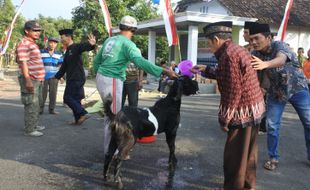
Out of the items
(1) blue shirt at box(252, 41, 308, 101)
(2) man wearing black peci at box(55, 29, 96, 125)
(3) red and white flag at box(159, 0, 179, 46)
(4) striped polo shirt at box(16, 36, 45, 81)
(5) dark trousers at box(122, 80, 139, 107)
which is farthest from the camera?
(2) man wearing black peci at box(55, 29, 96, 125)

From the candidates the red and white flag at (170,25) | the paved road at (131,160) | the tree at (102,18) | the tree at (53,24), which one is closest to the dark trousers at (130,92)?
the paved road at (131,160)

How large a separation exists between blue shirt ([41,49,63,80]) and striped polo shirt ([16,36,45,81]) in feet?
7.10

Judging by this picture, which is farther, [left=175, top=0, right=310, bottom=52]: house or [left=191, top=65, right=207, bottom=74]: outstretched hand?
[left=175, top=0, right=310, bottom=52]: house

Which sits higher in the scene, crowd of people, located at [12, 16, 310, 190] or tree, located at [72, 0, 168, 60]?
tree, located at [72, 0, 168, 60]

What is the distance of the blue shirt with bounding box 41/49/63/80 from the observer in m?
8.80

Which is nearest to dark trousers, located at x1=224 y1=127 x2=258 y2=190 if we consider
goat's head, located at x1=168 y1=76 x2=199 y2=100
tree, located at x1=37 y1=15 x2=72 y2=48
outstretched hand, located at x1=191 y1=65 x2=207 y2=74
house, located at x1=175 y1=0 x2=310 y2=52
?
outstretched hand, located at x1=191 y1=65 x2=207 y2=74

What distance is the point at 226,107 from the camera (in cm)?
376

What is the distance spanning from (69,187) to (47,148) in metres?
1.88

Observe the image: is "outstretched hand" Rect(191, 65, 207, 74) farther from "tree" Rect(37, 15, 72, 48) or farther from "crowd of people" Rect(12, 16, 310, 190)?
"tree" Rect(37, 15, 72, 48)

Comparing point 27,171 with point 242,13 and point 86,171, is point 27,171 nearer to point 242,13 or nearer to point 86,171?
point 86,171

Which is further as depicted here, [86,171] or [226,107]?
[86,171]

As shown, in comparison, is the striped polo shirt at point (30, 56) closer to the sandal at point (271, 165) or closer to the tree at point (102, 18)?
the sandal at point (271, 165)

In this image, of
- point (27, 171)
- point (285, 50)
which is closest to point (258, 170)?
point (285, 50)

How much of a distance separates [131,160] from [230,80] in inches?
97.6
